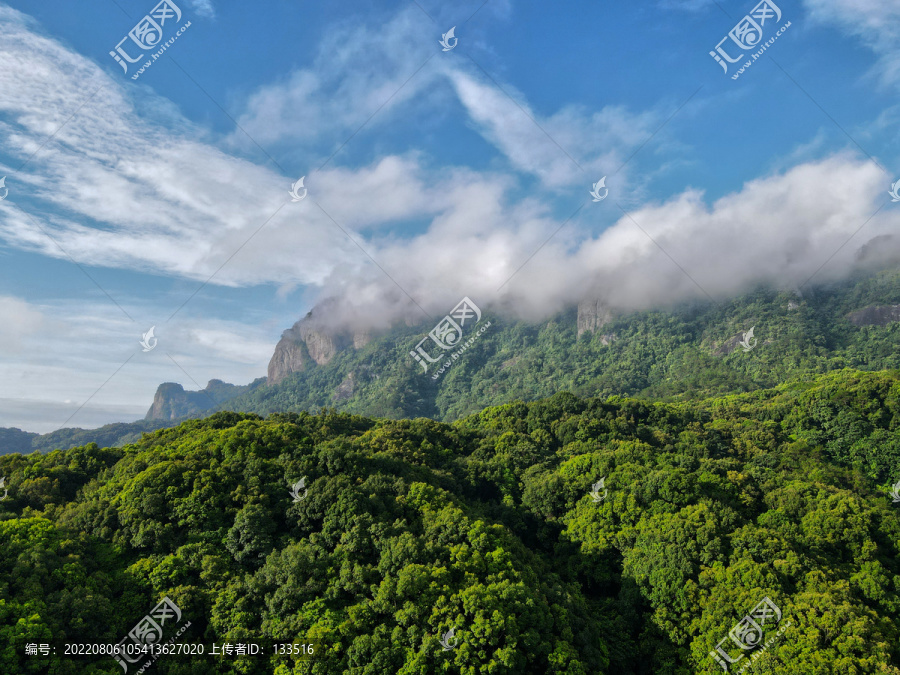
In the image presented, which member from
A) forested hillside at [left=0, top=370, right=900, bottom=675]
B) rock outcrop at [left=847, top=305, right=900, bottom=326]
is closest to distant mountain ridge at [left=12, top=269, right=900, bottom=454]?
rock outcrop at [left=847, top=305, right=900, bottom=326]

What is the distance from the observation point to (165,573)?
27109 mm

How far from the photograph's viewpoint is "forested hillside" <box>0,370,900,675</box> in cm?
2425

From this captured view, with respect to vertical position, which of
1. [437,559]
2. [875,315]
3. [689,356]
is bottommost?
[437,559]

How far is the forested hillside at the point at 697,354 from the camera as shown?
395 ft

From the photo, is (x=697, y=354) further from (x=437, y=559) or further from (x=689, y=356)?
(x=437, y=559)

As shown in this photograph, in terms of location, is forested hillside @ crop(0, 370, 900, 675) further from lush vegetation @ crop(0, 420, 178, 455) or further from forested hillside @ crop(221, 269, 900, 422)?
lush vegetation @ crop(0, 420, 178, 455)

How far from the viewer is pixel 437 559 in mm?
29047

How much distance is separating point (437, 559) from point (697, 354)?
146215mm

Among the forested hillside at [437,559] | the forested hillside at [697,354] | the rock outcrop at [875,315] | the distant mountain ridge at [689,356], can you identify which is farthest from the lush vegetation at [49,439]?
the rock outcrop at [875,315]

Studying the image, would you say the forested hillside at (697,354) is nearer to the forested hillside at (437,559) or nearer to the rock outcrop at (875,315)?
the rock outcrop at (875,315)

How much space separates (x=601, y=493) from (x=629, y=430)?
68.1 feet

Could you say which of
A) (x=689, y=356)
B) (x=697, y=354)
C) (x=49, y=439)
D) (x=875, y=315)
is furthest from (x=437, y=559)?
(x=49, y=439)

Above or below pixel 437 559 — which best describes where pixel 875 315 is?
above

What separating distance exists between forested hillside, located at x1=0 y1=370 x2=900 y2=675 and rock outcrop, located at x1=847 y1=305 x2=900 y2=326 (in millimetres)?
109336
